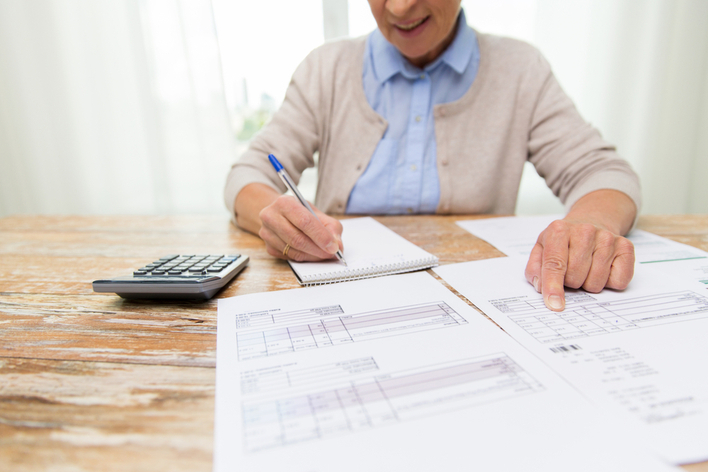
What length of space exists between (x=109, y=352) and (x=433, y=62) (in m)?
0.98

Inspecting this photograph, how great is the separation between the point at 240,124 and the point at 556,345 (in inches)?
69.0

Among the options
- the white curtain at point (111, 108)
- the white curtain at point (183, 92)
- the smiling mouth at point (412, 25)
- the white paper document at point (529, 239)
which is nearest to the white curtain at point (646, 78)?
the white curtain at point (183, 92)

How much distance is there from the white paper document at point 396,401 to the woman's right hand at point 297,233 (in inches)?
5.8

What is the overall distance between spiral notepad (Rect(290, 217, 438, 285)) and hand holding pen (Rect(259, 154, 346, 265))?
17mm

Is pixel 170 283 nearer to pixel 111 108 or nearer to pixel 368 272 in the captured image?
pixel 368 272

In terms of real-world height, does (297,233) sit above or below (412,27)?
below

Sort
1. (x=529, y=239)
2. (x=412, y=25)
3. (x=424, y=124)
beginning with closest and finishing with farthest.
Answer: (x=529, y=239) < (x=412, y=25) < (x=424, y=124)

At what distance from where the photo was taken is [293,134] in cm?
109

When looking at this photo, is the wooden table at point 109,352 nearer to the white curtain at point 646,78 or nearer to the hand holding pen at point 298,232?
the hand holding pen at point 298,232

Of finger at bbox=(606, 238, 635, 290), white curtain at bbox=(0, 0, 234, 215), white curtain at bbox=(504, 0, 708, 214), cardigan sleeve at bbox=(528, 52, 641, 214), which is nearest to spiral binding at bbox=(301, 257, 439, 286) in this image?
finger at bbox=(606, 238, 635, 290)

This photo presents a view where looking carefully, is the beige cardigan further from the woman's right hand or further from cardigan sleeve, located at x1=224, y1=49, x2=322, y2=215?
the woman's right hand


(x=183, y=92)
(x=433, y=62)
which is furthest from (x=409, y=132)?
(x=183, y=92)

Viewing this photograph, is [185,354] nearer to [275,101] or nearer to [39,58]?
[275,101]

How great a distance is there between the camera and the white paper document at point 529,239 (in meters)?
0.64
